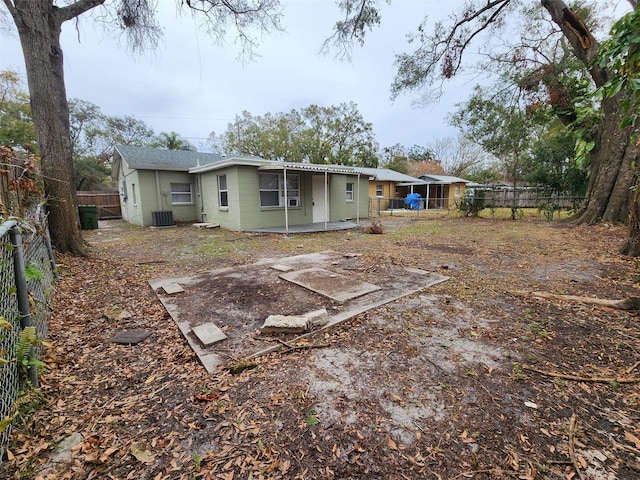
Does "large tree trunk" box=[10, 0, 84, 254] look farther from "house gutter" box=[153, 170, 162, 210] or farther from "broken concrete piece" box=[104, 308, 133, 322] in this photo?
"house gutter" box=[153, 170, 162, 210]

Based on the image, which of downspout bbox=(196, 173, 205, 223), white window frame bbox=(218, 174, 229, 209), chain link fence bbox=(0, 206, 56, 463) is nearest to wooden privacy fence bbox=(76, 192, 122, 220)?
downspout bbox=(196, 173, 205, 223)

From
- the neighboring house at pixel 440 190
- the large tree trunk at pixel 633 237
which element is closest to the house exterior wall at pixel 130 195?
the large tree trunk at pixel 633 237

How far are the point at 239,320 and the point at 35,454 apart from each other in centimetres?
188

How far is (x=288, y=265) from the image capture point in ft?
19.3

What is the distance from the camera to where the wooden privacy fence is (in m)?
17.2

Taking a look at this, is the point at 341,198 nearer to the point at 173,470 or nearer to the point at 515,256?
the point at 515,256

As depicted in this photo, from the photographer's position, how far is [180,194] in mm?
13953

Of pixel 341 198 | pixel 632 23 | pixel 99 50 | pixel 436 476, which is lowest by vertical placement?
Result: pixel 436 476

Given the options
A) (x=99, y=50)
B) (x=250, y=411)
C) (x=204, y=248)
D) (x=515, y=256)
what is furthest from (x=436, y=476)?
(x=99, y=50)

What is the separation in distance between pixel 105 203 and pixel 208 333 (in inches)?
757

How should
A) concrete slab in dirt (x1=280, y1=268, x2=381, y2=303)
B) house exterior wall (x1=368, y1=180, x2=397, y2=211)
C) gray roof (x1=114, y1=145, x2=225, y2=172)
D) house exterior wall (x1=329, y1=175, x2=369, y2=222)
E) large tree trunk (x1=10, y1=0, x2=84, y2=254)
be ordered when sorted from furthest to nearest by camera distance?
house exterior wall (x1=368, y1=180, x2=397, y2=211)
house exterior wall (x1=329, y1=175, x2=369, y2=222)
gray roof (x1=114, y1=145, x2=225, y2=172)
large tree trunk (x1=10, y1=0, x2=84, y2=254)
concrete slab in dirt (x1=280, y1=268, x2=381, y2=303)

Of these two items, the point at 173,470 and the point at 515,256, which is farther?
the point at 515,256

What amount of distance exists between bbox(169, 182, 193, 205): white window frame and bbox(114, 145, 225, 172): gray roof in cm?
81

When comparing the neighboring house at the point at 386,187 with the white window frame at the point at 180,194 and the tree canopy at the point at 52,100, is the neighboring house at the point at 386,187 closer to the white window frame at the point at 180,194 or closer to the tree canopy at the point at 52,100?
the white window frame at the point at 180,194
